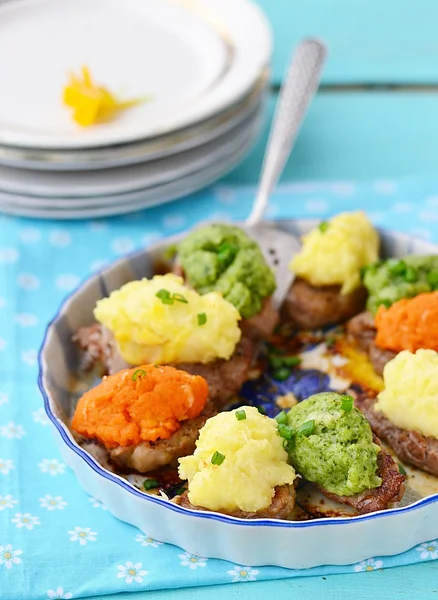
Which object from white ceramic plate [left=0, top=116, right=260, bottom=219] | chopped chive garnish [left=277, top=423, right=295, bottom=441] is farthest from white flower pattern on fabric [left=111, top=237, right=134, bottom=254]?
chopped chive garnish [left=277, top=423, right=295, bottom=441]

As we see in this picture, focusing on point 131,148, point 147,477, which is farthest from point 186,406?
point 131,148

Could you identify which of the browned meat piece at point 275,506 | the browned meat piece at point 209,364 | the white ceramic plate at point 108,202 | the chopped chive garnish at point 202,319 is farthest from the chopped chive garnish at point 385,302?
the white ceramic plate at point 108,202

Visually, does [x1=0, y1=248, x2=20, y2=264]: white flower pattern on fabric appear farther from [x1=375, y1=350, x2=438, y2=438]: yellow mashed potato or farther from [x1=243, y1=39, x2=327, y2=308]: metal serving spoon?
[x1=375, y1=350, x2=438, y2=438]: yellow mashed potato

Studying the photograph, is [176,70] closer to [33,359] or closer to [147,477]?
[33,359]

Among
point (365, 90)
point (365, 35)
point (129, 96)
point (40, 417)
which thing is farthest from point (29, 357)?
point (365, 35)

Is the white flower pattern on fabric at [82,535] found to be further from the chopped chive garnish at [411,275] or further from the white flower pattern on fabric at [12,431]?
the chopped chive garnish at [411,275]

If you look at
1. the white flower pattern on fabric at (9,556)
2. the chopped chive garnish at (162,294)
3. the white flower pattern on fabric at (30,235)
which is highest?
the chopped chive garnish at (162,294)

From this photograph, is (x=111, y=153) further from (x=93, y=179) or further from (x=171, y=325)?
(x=171, y=325)
